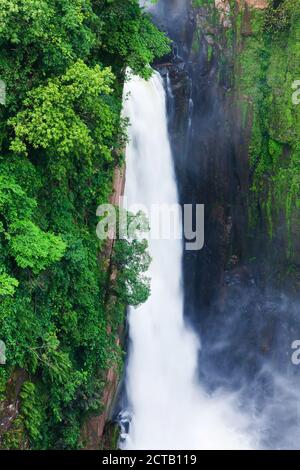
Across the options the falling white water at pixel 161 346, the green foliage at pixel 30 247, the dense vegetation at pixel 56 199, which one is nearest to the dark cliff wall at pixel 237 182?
the falling white water at pixel 161 346

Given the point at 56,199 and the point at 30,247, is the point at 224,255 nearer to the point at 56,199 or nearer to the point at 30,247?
the point at 56,199

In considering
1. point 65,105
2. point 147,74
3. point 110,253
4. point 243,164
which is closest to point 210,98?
point 243,164

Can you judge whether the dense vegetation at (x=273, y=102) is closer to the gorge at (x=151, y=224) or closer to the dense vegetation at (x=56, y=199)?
the gorge at (x=151, y=224)

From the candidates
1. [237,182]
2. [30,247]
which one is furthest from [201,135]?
[30,247]

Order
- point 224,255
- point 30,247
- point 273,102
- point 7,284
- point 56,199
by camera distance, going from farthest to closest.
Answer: point 224,255, point 273,102, point 56,199, point 30,247, point 7,284

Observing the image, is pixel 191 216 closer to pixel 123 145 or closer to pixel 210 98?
pixel 210 98

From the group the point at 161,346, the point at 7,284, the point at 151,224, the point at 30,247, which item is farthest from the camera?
the point at 151,224

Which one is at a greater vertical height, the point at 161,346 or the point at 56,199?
the point at 56,199
